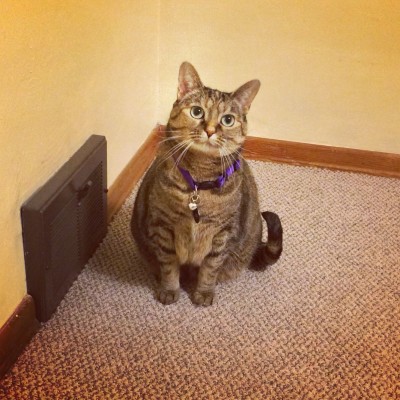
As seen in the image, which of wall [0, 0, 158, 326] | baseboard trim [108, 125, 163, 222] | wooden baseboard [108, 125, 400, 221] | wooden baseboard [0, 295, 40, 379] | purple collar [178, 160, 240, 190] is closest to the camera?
wall [0, 0, 158, 326]

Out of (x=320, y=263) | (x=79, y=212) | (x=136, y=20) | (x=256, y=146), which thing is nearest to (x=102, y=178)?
(x=79, y=212)

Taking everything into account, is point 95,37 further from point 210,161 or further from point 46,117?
point 210,161

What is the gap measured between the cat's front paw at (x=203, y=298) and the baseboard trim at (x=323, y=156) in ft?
2.64

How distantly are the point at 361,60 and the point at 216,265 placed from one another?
100 centimetres

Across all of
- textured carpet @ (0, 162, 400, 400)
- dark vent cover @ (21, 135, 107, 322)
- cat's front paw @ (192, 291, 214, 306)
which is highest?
dark vent cover @ (21, 135, 107, 322)

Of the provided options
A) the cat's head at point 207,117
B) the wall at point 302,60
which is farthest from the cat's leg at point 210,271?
the wall at point 302,60

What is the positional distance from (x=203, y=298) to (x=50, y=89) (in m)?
0.63

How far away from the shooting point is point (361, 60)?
1.77m

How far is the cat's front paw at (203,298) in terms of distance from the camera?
1.27 meters

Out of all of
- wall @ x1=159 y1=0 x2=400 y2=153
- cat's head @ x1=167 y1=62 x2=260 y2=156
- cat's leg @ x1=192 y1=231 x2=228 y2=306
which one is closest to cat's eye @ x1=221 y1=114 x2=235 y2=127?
cat's head @ x1=167 y1=62 x2=260 y2=156

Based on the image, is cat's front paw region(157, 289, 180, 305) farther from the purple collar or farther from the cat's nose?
Answer: the cat's nose

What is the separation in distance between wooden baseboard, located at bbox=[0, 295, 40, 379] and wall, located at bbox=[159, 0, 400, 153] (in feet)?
3.60

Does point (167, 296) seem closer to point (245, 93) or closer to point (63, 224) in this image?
point (63, 224)

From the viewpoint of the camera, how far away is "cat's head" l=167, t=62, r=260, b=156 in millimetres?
1074
